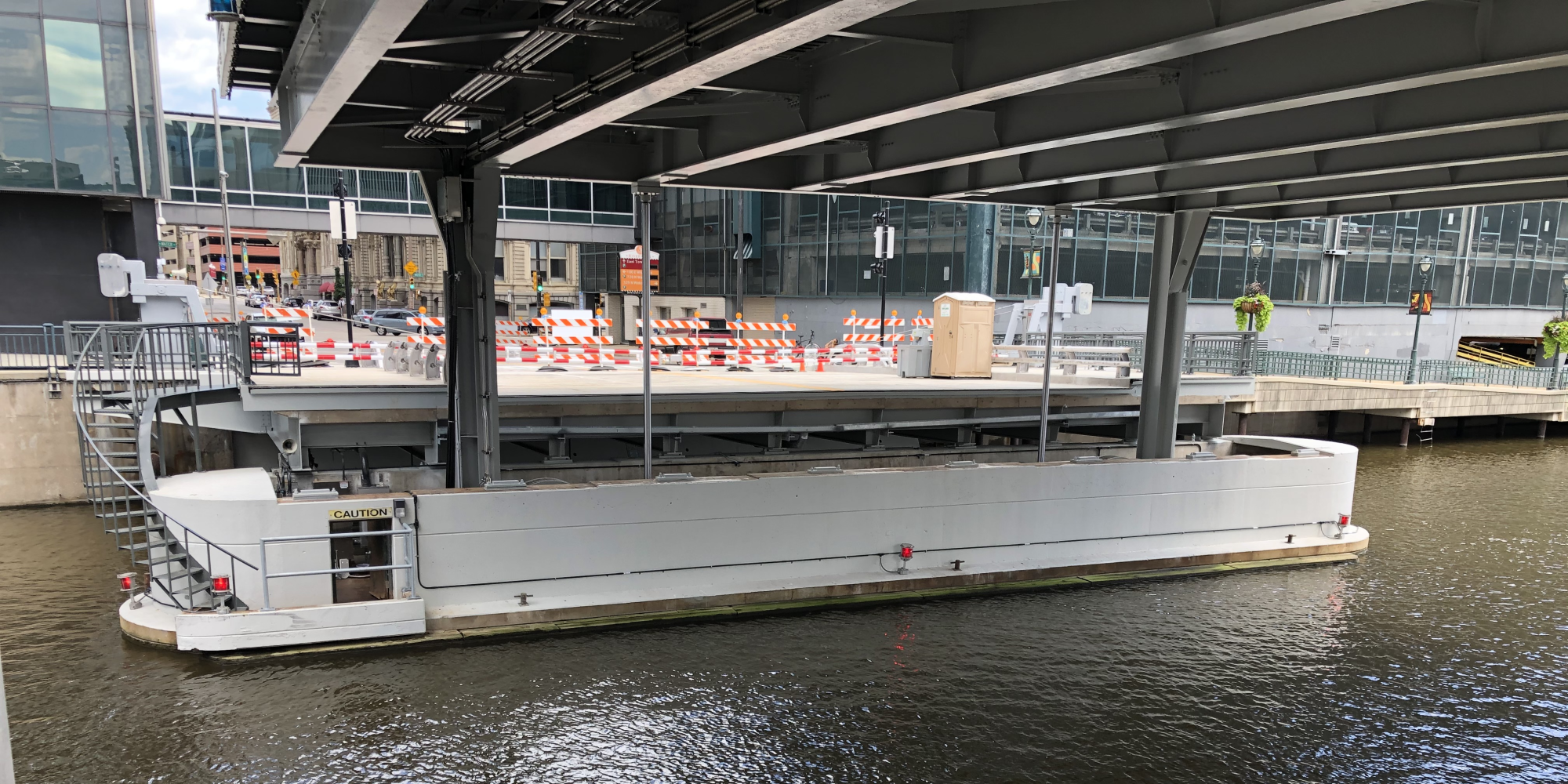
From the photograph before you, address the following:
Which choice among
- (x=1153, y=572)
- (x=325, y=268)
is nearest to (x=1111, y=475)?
(x=1153, y=572)

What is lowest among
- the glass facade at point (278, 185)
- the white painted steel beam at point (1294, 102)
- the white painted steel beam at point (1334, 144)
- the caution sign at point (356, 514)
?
the caution sign at point (356, 514)

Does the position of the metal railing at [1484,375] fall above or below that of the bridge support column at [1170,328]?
below

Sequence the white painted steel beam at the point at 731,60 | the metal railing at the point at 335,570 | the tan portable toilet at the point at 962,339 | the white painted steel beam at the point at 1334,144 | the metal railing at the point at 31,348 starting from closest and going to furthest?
1. the white painted steel beam at the point at 731,60
2. the white painted steel beam at the point at 1334,144
3. the metal railing at the point at 335,570
4. the metal railing at the point at 31,348
5. the tan portable toilet at the point at 962,339

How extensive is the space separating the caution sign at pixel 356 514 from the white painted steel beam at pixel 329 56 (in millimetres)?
4040

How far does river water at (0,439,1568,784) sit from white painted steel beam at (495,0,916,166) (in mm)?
5625

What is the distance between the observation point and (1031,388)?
57.5 feet

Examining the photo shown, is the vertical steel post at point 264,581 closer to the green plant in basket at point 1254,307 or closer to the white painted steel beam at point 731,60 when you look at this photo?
the white painted steel beam at point 731,60

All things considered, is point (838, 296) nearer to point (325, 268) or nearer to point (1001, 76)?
point (1001, 76)

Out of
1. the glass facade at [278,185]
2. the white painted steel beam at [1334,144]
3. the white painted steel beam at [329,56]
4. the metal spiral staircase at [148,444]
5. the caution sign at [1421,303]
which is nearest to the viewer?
the white painted steel beam at [329,56]

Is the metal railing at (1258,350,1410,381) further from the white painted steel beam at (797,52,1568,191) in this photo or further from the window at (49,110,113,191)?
the window at (49,110,113,191)

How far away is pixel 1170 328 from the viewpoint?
14.7m

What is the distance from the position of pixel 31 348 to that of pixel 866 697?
20783mm

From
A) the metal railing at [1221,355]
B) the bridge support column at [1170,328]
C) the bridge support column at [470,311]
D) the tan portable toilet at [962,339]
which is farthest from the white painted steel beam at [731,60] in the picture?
the tan portable toilet at [962,339]

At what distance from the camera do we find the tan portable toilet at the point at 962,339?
66.7 ft
